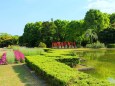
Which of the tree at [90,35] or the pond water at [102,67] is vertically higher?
the tree at [90,35]

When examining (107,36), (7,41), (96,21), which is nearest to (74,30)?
(96,21)

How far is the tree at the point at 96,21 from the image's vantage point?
179 feet

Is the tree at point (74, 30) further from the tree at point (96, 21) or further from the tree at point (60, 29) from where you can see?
the tree at point (96, 21)

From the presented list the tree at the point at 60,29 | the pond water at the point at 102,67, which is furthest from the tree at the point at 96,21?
the pond water at the point at 102,67

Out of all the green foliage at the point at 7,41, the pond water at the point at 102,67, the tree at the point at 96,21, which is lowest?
the pond water at the point at 102,67

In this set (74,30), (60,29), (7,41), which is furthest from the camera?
(7,41)

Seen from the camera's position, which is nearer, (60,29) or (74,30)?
(74,30)

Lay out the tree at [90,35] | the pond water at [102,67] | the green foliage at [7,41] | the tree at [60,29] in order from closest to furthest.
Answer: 1. the pond water at [102,67]
2. the tree at [90,35]
3. the tree at [60,29]
4. the green foliage at [7,41]

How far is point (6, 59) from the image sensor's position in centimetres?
2034

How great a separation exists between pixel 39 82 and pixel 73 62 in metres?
6.04

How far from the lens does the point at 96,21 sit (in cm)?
5475

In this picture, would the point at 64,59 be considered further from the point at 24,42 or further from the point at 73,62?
the point at 24,42

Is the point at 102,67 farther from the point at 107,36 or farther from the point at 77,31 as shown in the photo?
the point at 77,31

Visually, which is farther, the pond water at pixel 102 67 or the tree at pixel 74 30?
the tree at pixel 74 30
